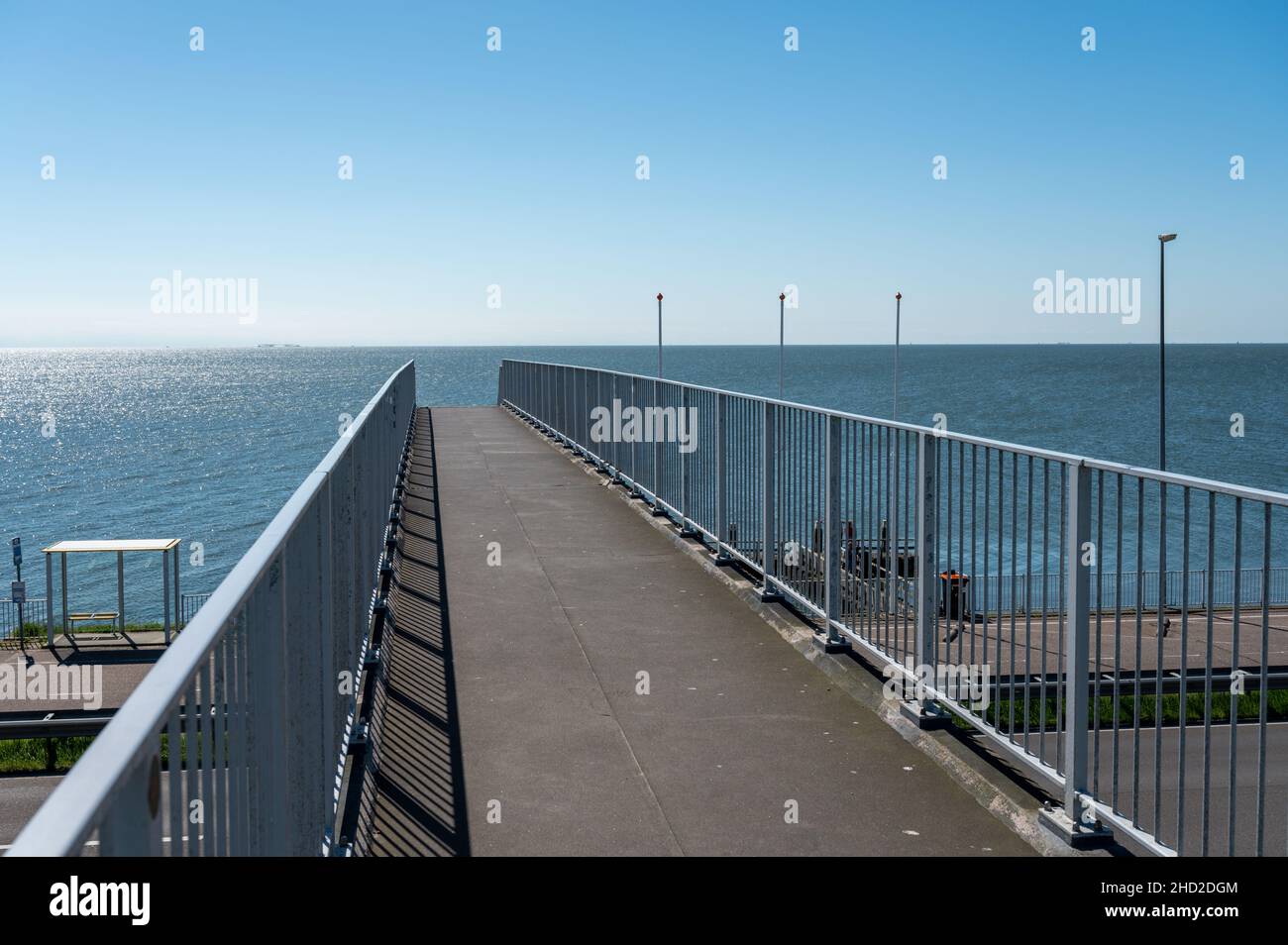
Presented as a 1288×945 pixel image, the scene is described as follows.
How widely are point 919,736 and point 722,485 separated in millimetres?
4420

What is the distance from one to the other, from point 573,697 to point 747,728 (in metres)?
0.99

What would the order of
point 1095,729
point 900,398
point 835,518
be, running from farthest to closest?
point 900,398
point 835,518
point 1095,729

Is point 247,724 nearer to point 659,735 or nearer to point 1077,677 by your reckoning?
point 1077,677

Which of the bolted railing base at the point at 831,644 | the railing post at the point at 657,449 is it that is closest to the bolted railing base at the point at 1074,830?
the bolted railing base at the point at 831,644

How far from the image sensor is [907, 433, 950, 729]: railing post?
5793 mm

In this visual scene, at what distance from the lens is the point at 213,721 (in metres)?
2.58

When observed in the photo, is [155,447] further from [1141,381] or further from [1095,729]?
[1141,381]

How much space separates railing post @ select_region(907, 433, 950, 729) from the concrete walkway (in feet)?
0.75

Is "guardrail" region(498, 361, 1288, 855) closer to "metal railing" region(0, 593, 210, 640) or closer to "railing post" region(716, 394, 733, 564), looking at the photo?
"railing post" region(716, 394, 733, 564)

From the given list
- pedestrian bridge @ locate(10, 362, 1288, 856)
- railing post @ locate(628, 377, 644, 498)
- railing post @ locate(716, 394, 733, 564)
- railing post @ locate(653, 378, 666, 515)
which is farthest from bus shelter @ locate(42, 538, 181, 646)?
pedestrian bridge @ locate(10, 362, 1288, 856)

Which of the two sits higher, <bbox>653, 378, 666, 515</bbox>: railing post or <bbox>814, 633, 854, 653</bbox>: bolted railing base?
<bbox>653, 378, 666, 515</bbox>: railing post

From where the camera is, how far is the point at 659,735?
19.0 feet

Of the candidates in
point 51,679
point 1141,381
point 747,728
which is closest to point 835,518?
point 747,728

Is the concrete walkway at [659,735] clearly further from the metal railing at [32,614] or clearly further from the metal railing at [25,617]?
the metal railing at [25,617]
